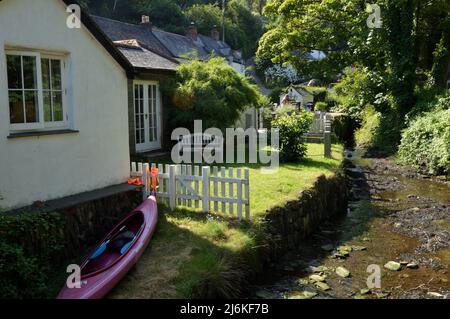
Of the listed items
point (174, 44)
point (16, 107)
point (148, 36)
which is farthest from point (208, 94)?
point (174, 44)

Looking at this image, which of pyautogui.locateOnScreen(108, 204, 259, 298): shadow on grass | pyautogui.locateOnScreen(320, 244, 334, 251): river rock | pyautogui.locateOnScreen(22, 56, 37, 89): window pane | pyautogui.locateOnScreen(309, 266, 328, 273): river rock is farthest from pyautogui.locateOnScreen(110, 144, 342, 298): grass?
pyautogui.locateOnScreen(22, 56, 37, 89): window pane

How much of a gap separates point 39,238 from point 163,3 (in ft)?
180

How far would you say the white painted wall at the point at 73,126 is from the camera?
7141mm

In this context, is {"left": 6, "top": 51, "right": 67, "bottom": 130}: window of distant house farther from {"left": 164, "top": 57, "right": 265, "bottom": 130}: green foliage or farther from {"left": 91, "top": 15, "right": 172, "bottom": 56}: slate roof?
{"left": 91, "top": 15, "right": 172, "bottom": 56}: slate roof

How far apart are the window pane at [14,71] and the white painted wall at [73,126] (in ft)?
0.78

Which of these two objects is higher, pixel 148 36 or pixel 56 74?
pixel 148 36

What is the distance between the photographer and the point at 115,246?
7.10 metres

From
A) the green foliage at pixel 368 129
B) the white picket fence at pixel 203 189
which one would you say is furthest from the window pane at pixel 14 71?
the green foliage at pixel 368 129

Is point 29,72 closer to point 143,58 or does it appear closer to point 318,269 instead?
point 318,269

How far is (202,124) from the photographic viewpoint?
1474cm

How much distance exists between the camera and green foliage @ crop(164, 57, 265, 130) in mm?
14586

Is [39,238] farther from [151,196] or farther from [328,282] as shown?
[328,282]

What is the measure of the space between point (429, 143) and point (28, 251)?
1600 centimetres

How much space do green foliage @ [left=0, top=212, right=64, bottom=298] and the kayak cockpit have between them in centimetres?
58
